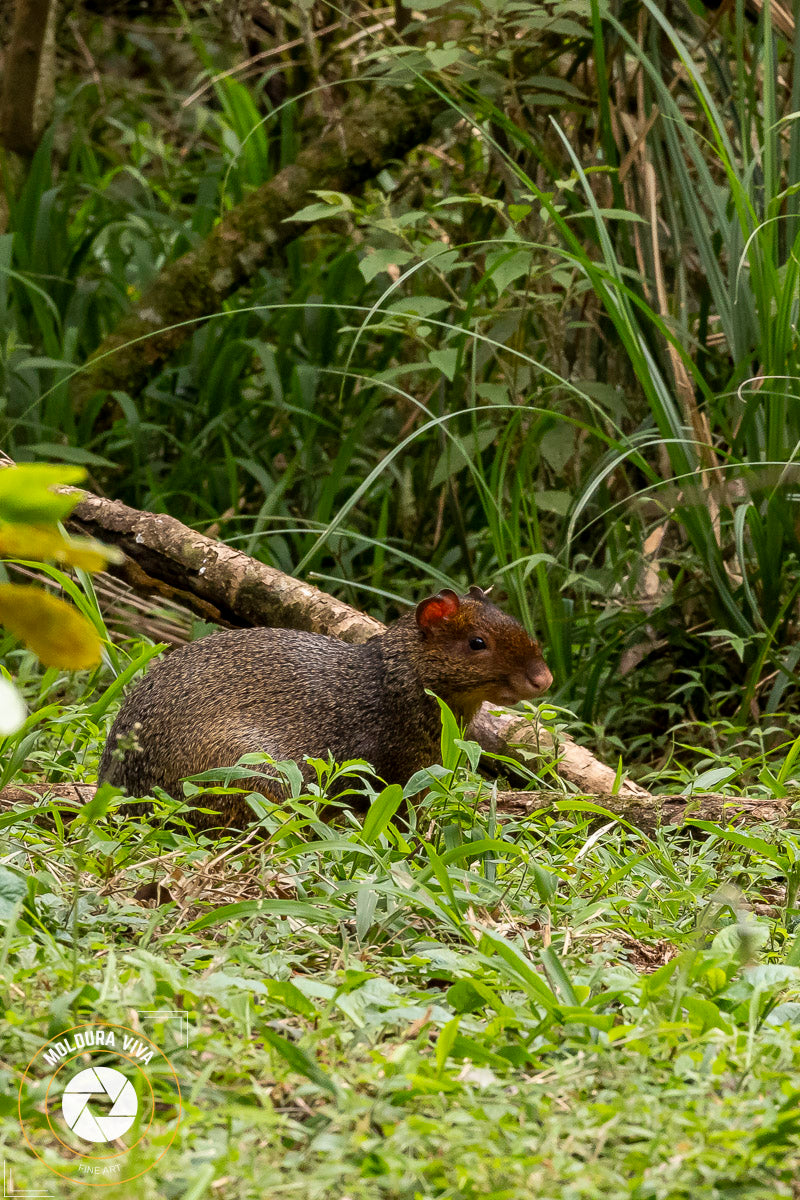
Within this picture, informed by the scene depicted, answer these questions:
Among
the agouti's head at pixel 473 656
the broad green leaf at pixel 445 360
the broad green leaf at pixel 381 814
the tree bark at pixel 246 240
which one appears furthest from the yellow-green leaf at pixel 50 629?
the tree bark at pixel 246 240

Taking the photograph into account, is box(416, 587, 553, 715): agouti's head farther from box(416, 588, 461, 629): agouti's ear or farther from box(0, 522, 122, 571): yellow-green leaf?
box(0, 522, 122, 571): yellow-green leaf

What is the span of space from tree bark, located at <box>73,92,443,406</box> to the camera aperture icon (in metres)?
4.58

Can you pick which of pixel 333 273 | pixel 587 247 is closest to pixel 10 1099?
pixel 587 247

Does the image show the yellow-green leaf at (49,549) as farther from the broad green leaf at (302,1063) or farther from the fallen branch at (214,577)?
the fallen branch at (214,577)

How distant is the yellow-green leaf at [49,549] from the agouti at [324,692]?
6.61 ft

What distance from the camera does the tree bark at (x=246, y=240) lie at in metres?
5.86

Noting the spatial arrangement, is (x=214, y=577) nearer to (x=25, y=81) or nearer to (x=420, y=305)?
(x=420, y=305)

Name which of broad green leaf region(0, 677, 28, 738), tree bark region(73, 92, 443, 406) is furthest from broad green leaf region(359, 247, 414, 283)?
broad green leaf region(0, 677, 28, 738)

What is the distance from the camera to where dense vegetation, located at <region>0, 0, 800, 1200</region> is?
1732 mm

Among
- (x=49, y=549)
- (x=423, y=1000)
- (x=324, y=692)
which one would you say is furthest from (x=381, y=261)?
(x=49, y=549)

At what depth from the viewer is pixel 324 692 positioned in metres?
3.60

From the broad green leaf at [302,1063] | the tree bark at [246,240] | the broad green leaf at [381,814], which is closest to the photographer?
the broad green leaf at [302,1063]

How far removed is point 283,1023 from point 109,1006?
255mm

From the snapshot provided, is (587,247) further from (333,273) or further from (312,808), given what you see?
(312,808)
